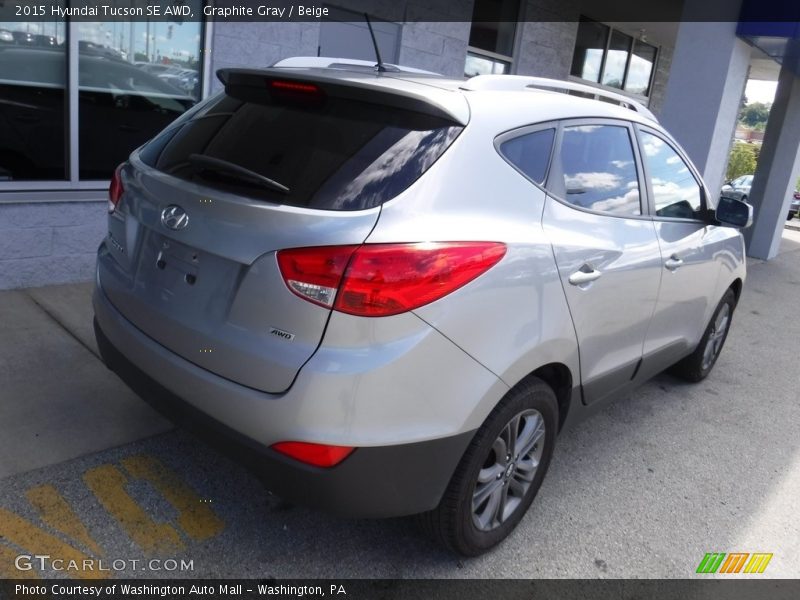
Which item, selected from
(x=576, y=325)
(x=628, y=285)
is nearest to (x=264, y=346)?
(x=576, y=325)

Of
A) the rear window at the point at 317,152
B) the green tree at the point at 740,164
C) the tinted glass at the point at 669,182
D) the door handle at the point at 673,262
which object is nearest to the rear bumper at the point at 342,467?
the rear window at the point at 317,152

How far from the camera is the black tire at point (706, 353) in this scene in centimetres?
473

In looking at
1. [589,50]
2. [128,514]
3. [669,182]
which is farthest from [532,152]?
[589,50]

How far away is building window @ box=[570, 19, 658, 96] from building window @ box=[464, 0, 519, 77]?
182cm

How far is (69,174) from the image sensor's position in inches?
200

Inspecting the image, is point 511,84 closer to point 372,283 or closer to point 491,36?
point 372,283

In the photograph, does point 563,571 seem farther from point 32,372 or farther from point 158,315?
point 32,372

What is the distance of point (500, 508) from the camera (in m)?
2.77

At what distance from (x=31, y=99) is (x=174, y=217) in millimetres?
3224

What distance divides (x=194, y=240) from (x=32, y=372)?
200cm

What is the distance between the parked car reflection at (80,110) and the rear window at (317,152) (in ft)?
9.35

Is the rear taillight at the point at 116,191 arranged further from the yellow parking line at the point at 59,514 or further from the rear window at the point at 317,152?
the yellow parking line at the point at 59,514

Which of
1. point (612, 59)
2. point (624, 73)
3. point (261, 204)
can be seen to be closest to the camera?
point (261, 204)

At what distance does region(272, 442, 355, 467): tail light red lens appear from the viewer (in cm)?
211
